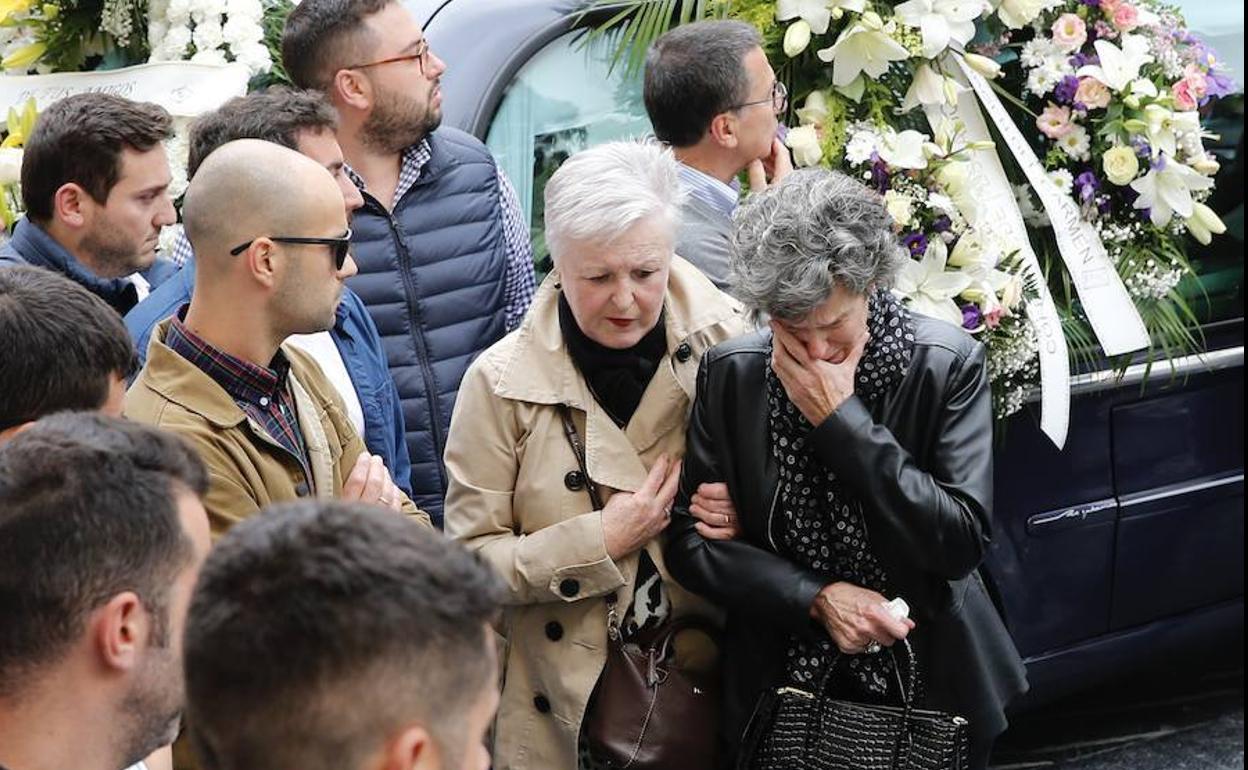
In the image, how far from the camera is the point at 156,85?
15.2 ft

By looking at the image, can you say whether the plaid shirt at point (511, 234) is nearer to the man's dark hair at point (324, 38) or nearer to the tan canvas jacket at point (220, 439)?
the man's dark hair at point (324, 38)

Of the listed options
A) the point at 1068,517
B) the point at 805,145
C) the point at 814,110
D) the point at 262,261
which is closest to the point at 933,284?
the point at 805,145

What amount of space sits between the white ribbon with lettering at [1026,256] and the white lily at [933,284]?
170mm

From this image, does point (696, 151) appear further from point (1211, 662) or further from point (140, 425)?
point (1211, 662)

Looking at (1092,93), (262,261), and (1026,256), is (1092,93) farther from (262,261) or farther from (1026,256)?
(262,261)

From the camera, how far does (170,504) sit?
2.29 metres

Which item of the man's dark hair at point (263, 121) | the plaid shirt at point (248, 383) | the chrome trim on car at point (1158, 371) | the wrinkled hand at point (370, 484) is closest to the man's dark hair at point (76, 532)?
the plaid shirt at point (248, 383)

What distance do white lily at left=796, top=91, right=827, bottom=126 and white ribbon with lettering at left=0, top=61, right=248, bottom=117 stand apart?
1.36 metres

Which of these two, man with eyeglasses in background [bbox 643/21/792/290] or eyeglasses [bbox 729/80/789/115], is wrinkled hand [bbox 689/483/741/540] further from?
eyeglasses [bbox 729/80/789/115]

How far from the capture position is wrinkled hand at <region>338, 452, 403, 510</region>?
3.28 metres

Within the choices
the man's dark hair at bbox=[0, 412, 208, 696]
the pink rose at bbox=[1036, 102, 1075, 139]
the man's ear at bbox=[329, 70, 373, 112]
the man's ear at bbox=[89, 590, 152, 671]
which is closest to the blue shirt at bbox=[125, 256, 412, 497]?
the man's ear at bbox=[329, 70, 373, 112]

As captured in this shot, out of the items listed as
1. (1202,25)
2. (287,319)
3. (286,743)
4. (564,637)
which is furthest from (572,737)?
(1202,25)

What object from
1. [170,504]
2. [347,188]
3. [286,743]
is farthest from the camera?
[347,188]

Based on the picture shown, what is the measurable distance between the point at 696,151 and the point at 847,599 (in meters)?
1.41
